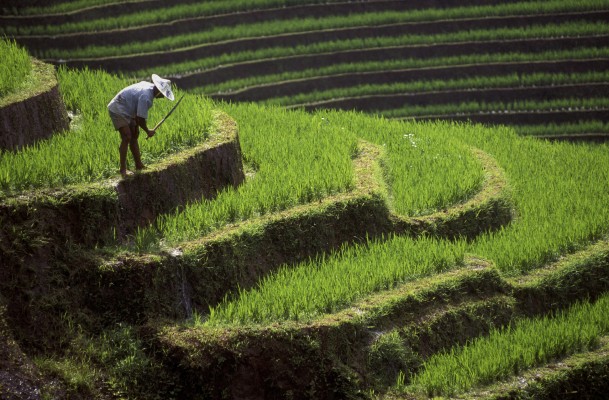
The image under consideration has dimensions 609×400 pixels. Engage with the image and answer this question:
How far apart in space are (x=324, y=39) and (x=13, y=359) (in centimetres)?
1267

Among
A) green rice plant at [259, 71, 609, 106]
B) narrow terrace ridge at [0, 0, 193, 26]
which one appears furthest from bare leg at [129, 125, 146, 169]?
narrow terrace ridge at [0, 0, 193, 26]

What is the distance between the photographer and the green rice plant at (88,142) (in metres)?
10.6

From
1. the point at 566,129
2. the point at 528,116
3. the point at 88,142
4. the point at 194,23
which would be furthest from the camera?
the point at 194,23

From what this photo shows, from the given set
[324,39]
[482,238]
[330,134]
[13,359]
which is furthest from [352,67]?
[13,359]

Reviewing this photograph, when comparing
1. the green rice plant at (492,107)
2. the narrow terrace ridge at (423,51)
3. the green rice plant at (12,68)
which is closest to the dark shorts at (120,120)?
the green rice plant at (12,68)

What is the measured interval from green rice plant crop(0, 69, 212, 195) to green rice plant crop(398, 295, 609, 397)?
362 cm

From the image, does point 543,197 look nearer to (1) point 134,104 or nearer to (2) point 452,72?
(1) point 134,104

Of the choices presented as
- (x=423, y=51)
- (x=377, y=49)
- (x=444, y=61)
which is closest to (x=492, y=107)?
(x=444, y=61)

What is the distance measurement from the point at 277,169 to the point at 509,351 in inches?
140

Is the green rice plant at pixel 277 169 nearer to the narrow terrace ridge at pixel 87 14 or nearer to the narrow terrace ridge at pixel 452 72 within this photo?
the narrow terrace ridge at pixel 452 72

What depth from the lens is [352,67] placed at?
20.2m

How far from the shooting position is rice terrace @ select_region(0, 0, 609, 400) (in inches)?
392

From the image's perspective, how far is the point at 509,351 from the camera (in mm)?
10570

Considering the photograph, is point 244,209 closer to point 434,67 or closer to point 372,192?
point 372,192
